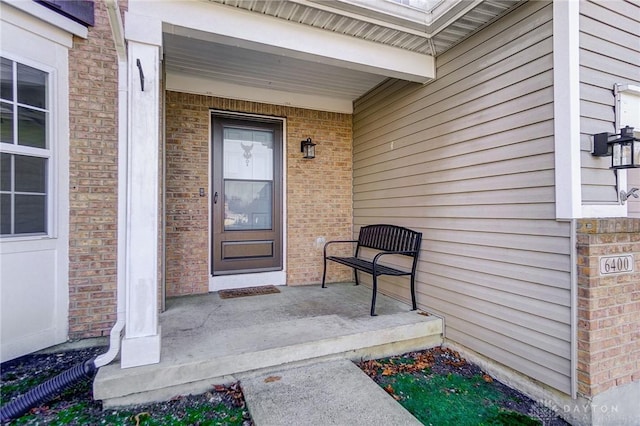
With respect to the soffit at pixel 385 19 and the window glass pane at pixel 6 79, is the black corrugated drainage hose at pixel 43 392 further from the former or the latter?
the soffit at pixel 385 19

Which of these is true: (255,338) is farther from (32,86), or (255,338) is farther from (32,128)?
(32,86)

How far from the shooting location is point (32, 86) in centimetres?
283

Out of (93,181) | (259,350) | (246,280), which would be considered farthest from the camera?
(246,280)

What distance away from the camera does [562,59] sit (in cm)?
224

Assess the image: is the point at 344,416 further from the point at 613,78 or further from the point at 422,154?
the point at 613,78

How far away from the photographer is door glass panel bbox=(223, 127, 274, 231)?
448 cm

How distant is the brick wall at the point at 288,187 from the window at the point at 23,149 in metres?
1.28

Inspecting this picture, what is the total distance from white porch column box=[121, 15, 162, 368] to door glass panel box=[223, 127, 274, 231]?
2.09 metres

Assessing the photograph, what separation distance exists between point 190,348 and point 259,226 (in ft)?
7.48

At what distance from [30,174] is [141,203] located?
1.37 metres

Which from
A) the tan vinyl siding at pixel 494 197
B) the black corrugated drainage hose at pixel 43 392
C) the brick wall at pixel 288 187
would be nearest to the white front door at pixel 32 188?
the black corrugated drainage hose at pixel 43 392

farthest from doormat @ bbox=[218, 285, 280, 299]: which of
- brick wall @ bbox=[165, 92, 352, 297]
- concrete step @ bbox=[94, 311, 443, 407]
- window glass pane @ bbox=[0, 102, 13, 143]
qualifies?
window glass pane @ bbox=[0, 102, 13, 143]

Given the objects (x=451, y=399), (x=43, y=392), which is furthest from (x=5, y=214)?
(x=451, y=399)

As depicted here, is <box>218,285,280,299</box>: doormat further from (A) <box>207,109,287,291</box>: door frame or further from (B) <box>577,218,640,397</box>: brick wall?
(B) <box>577,218,640,397</box>: brick wall
